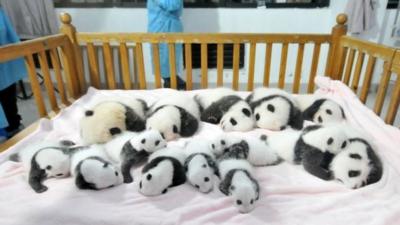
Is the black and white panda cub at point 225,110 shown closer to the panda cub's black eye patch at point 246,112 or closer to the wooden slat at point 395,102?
the panda cub's black eye patch at point 246,112

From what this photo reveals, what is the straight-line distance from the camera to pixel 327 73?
1994mm

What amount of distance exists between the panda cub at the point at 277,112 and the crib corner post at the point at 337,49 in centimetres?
58

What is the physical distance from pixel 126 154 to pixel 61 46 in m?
1.08

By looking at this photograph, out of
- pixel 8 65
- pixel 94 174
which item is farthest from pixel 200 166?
pixel 8 65

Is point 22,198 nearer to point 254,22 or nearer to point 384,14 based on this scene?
point 254,22

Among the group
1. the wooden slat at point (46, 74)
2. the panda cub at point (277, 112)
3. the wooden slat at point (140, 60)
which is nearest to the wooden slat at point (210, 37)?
the wooden slat at point (140, 60)

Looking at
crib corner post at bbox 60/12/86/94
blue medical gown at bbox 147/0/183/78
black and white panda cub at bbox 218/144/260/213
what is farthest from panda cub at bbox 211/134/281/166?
blue medical gown at bbox 147/0/183/78

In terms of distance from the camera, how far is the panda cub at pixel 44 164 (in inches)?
41.7

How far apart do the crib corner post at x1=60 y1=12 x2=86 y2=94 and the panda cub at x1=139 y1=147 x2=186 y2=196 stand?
115 centimetres

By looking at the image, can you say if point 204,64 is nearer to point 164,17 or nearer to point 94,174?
point 164,17

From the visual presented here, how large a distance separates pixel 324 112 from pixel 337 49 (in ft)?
2.13

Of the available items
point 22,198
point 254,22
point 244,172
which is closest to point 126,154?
point 22,198

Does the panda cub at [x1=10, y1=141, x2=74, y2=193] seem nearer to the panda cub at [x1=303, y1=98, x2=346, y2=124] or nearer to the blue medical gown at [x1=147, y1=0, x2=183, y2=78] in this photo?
the panda cub at [x1=303, y1=98, x2=346, y2=124]

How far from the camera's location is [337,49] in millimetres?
1894
